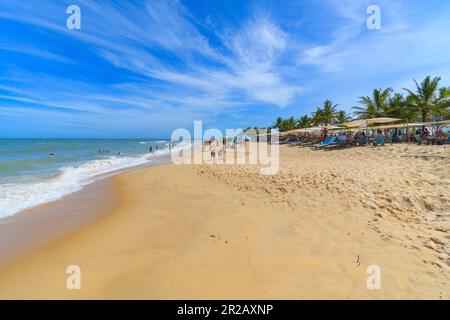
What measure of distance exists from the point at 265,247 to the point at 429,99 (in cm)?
2449

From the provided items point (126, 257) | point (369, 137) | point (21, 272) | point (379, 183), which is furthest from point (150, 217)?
point (369, 137)

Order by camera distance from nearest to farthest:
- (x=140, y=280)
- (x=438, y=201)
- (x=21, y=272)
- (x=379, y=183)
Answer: (x=140, y=280), (x=21, y=272), (x=438, y=201), (x=379, y=183)

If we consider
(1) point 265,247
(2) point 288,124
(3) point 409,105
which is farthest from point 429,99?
(2) point 288,124

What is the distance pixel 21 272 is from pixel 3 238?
2.02 meters

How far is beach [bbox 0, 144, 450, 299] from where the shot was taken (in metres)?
2.87

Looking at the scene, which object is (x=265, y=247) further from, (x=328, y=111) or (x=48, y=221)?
(x=328, y=111)

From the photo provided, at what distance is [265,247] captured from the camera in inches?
151

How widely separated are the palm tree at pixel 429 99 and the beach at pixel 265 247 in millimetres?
16746

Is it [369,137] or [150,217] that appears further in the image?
[369,137]

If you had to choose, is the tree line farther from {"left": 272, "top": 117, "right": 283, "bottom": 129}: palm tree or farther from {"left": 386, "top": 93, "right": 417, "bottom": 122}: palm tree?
{"left": 272, "top": 117, "right": 283, "bottom": 129}: palm tree

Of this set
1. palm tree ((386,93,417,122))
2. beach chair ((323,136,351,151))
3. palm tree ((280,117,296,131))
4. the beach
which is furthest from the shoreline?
palm tree ((280,117,296,131))

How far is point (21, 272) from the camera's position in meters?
3.45
